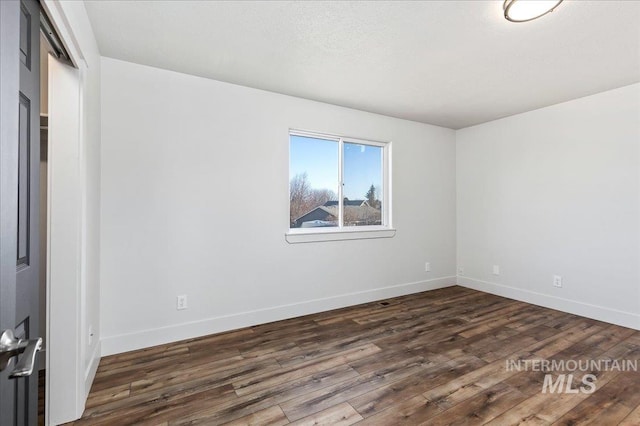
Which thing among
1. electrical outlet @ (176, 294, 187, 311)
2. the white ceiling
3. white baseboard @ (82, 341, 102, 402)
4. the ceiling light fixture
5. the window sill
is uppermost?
the white ceiling

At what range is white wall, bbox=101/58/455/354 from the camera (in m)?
2.52

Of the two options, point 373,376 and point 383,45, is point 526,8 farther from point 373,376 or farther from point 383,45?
point 373,376

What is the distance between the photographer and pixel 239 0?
181cm

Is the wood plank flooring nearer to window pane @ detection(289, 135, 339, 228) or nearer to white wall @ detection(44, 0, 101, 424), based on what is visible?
white wall @ detection(44, 0, 101, 424)

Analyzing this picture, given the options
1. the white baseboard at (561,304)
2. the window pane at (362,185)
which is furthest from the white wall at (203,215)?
the white baseboard at (561,304)

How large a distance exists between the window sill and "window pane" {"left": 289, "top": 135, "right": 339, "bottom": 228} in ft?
0.51

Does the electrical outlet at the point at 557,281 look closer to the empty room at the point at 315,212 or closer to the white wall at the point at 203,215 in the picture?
the empty room at the point at 315,212

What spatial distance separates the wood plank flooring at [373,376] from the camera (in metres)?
1.77

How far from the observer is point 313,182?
3607 mm

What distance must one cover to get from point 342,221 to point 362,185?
60 centimetres

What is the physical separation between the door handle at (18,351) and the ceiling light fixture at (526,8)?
2.65 meters

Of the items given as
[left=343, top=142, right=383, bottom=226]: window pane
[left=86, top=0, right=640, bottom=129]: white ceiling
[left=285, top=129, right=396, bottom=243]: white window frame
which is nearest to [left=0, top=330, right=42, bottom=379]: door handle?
[left=86, top=0, right=640, bottom=129]: white ceiling

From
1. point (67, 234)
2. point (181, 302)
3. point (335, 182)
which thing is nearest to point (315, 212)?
point (335, 182)

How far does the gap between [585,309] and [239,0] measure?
4466 mm
